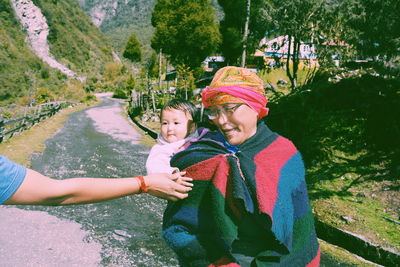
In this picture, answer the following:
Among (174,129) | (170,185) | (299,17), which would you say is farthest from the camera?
(299,17)

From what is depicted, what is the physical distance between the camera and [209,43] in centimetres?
3012

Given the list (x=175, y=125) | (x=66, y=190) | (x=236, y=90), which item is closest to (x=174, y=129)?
(x=175, y=125)

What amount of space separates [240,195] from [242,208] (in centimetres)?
12

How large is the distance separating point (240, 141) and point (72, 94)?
53.1 meters

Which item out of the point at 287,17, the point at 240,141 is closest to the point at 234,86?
the point at 240,141

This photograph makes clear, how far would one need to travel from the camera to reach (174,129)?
2.02 m

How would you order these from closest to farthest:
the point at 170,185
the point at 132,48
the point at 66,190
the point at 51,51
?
the point at 66,190 → the point at 170,185 → the point at 132,48 → the point at 51,51

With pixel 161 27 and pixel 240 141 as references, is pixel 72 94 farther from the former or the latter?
pixel 240 141

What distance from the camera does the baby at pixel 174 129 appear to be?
6.29 feet

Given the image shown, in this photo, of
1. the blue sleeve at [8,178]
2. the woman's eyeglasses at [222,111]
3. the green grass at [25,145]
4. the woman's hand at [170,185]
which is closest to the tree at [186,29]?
the green grass at [25,145]

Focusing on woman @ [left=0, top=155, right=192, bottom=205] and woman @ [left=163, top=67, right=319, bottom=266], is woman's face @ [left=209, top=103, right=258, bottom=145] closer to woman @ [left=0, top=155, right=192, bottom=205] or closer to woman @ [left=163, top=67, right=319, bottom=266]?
woman @ [left=163, top=67, right=319, bottom=266]

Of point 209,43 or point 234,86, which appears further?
point 209,43

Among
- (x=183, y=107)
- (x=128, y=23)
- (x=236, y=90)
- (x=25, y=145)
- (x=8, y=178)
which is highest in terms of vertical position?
(x=128, y=23)

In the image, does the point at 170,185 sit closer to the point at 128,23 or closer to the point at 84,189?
the point at 84,189
